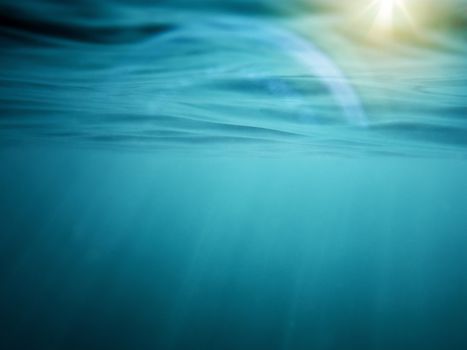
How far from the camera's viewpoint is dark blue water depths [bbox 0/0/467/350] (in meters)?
4.19

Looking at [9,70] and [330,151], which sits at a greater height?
[330,151]

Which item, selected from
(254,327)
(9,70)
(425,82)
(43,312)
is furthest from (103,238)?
(425,82)

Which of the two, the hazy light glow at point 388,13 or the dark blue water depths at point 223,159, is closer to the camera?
the hazy light glow at point 388,13

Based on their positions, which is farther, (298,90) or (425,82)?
(298,90)

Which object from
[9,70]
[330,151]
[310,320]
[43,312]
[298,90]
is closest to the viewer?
[9,70]

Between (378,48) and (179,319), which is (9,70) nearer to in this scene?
(378,48)

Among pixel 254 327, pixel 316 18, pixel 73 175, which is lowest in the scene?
pixel 254 327

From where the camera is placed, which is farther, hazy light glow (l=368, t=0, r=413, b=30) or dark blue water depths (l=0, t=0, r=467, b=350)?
dark blue water depths (l=0, t=0, r=467, b=350)

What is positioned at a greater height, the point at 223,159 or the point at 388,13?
the point at 223,159

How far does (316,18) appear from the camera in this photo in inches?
156

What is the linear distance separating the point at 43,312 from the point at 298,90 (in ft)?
19.2

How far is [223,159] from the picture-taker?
10.7m

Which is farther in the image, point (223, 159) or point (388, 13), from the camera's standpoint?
point (223, 159)

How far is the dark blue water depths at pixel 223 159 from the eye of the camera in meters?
4.19
